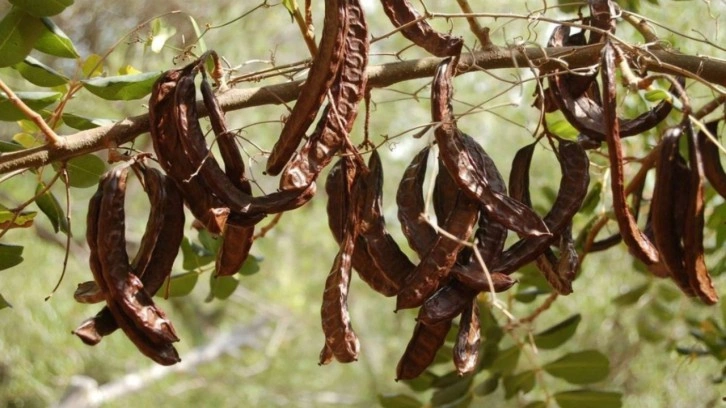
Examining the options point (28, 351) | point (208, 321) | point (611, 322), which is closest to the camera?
point (611, 322)

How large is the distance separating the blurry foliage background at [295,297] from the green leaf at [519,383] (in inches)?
1.0

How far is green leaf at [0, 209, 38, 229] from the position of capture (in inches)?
43.6

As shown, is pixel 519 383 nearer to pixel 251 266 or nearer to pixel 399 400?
pixel 399 400

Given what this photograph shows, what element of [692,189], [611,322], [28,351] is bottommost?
[611,322]

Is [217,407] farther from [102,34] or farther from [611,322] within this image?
[611,322]

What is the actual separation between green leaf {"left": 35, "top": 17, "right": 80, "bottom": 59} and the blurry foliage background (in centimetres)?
26

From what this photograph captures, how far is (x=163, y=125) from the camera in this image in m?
0.96

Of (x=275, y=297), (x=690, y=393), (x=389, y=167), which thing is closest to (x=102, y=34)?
(x=389, y=167)

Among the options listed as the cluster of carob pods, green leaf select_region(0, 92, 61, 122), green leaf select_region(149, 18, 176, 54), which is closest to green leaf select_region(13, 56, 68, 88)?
green leaf select_region(0, 92, 61, 122)

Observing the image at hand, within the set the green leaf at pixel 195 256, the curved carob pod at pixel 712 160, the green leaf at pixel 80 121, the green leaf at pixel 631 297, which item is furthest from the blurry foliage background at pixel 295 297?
the curved carob pod at pixel 712 160

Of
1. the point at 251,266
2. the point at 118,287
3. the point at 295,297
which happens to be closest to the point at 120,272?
the point at 118,287

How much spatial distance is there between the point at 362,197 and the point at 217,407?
5295 millimetres

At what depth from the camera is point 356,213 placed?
3.23ft

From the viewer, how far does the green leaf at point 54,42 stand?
1111 millimetres
